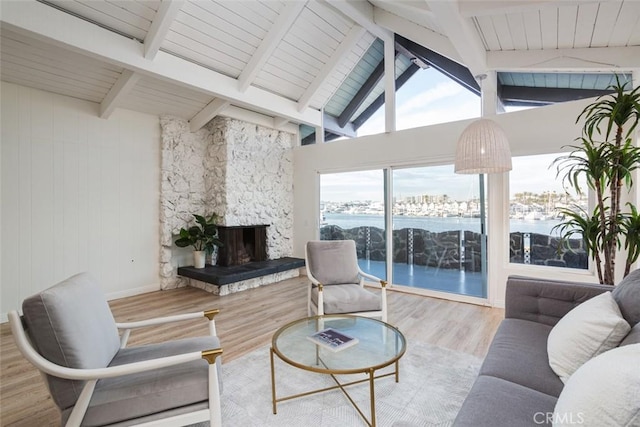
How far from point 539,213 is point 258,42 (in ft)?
14.1

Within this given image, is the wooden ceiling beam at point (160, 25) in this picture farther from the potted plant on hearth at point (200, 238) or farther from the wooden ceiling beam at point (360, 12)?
the potted plant on hearth at point (200, 238)

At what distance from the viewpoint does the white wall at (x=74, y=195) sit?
3746mm

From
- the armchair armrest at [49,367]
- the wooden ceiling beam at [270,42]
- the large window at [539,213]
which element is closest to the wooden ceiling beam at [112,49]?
the wooden ceiling beam at [270,42]

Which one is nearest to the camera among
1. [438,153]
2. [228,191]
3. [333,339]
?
[333,339]

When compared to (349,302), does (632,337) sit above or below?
above

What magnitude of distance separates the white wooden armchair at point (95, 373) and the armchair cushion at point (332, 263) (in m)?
2.00

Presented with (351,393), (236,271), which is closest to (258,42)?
→ (236,271)

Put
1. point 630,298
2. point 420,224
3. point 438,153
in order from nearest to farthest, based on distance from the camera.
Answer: point 630,298
point 438,153
point 420,224

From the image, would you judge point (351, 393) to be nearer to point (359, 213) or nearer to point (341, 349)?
point (341, 349)

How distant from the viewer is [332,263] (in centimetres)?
365

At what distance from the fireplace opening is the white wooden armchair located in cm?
366

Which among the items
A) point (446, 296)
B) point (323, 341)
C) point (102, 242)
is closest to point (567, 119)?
point (446, 296)

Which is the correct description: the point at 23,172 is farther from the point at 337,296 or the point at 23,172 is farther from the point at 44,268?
the point at 337,296

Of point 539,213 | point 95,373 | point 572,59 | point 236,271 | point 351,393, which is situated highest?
point 572,59
